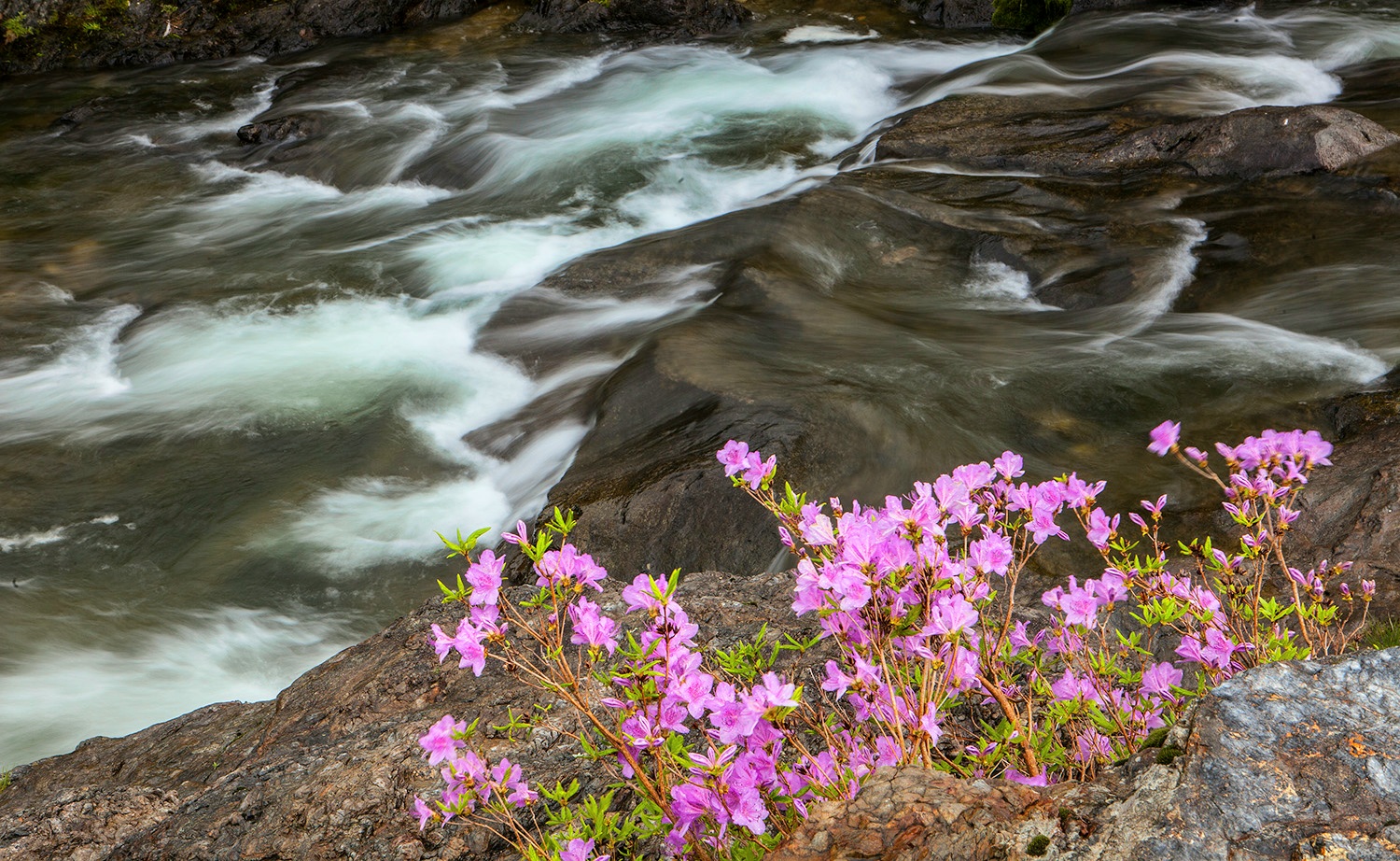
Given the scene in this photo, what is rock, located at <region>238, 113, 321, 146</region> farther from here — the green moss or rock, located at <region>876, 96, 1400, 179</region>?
the green moss

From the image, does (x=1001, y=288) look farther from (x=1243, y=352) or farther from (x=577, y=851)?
(x=577, y=851)

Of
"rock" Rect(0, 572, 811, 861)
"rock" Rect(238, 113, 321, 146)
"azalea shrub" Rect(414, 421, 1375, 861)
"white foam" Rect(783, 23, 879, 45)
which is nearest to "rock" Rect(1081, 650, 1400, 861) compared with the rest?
"azalea shrub" Rect(414, 421, 1375, 861)

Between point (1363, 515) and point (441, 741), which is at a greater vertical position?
point (441, 741)

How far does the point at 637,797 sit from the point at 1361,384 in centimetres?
522

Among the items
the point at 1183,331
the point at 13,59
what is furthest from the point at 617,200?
the point at 13,59

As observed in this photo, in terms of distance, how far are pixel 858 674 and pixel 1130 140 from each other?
8952mm

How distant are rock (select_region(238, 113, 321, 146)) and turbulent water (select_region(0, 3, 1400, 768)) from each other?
0.70 feet

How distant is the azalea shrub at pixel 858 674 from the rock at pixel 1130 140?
7.32 metres

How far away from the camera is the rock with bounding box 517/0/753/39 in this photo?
Answer: 1638cm

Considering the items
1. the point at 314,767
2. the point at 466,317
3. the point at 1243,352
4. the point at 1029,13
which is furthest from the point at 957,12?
the point at 314,767

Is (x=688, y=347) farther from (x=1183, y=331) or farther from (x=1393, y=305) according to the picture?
(x=1393, y=305)

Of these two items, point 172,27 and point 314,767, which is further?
point 172,27

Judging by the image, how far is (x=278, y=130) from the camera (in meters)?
13.8

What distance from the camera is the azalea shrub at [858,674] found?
79.0 inches
